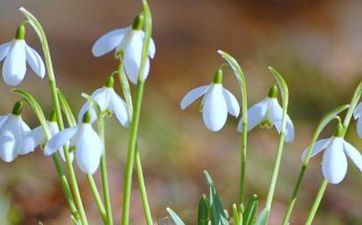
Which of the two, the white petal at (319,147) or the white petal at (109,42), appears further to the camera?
the white petal at (319,147)

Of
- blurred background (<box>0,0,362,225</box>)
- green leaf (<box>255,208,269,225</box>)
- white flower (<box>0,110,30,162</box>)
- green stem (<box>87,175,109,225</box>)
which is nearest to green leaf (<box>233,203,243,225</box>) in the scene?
green leaf (<box>255,208,269,225</box>)

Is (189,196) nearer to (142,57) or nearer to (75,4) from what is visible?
(75,4)

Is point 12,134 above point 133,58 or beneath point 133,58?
beneath

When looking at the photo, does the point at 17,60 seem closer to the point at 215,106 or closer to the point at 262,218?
the point at 215,106

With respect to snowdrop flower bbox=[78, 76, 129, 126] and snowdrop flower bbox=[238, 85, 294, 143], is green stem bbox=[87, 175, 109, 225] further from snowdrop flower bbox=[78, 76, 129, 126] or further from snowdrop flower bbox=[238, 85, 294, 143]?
snowdrop flower bbox=[238, 85, 294, 143]

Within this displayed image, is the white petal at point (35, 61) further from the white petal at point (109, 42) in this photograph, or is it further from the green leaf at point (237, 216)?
the green leaf at point (237, 216)

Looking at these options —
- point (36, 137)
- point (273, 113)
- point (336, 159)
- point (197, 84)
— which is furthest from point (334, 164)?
point (197, 84)

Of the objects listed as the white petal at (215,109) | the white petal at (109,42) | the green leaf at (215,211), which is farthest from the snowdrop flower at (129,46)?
the green leaf at (215,211)

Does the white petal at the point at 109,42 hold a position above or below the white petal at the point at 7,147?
above
